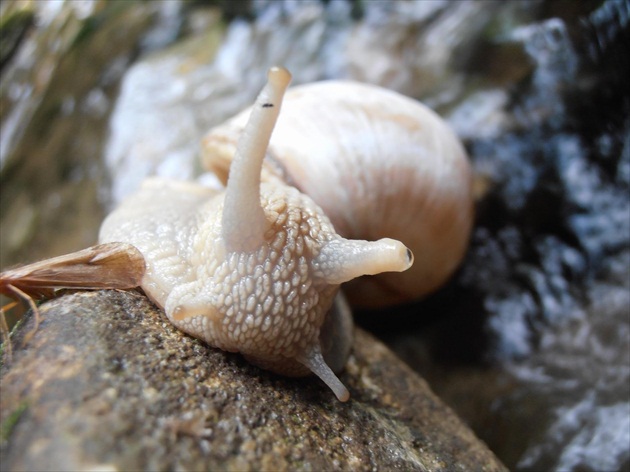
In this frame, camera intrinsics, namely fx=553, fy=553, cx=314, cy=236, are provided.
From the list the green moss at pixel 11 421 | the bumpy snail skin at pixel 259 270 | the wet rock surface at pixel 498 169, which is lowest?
the wet rock surface at pixel 498 169

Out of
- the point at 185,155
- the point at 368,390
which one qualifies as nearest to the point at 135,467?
the point at 368,390

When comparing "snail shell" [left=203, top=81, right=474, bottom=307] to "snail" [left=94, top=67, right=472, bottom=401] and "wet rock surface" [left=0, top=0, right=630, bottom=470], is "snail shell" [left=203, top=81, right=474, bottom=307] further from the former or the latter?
"wet rock surface" [left=0, top=0, right=630, bottom=470]

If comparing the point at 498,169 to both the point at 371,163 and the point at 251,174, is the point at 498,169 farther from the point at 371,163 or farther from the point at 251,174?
the point at 251,174

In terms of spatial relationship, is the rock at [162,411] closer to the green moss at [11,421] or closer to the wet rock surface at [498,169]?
the green moss at [11,421]

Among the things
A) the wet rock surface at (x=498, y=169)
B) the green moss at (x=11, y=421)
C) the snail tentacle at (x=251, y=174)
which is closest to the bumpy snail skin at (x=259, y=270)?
the snail tentacle at (x=251, y=174)

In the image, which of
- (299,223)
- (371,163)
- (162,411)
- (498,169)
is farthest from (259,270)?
(498,169)
